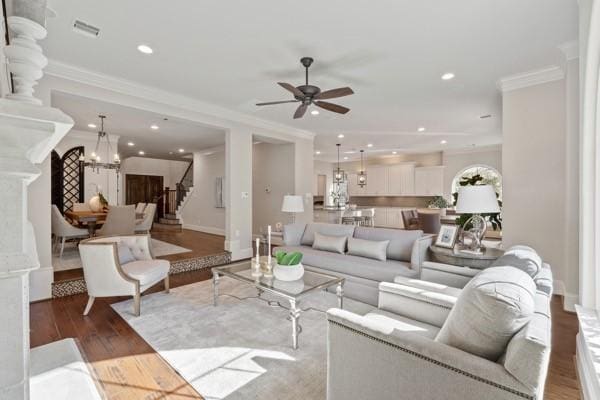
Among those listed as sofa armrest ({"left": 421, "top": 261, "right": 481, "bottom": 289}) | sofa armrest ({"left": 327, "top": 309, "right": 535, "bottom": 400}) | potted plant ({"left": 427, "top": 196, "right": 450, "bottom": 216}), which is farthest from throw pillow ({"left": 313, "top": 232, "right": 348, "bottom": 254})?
potted plant ({"left": 427, "top": 196, "right": 450, "bottom": 216})

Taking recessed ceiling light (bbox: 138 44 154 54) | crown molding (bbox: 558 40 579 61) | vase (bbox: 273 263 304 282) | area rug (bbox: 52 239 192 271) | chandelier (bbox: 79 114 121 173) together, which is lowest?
area rug (bbox: 52 239 192 271)

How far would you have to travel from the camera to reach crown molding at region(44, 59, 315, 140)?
11.2 ft

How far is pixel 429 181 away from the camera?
965 centimetres

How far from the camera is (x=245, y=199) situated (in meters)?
5.49

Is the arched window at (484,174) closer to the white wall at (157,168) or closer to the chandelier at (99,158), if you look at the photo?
the chandelier at (99,158)

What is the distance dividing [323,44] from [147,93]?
2748 mm

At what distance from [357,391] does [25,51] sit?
1890 millimetres

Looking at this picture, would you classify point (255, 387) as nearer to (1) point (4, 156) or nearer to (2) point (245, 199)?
(1) point (4, 156)

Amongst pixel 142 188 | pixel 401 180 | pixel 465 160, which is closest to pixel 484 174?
pixel 465 160

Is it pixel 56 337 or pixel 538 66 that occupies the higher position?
pixel 538 66

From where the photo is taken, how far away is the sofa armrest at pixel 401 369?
105 centimetres

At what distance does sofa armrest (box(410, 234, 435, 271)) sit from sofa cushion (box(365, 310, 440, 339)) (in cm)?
124

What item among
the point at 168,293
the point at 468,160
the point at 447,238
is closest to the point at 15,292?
the point at 168,293

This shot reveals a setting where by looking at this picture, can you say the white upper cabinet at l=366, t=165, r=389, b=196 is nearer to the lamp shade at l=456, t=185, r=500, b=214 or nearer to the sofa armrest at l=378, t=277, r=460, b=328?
the lamp shade at l=456, t=185, r=500, b=214
